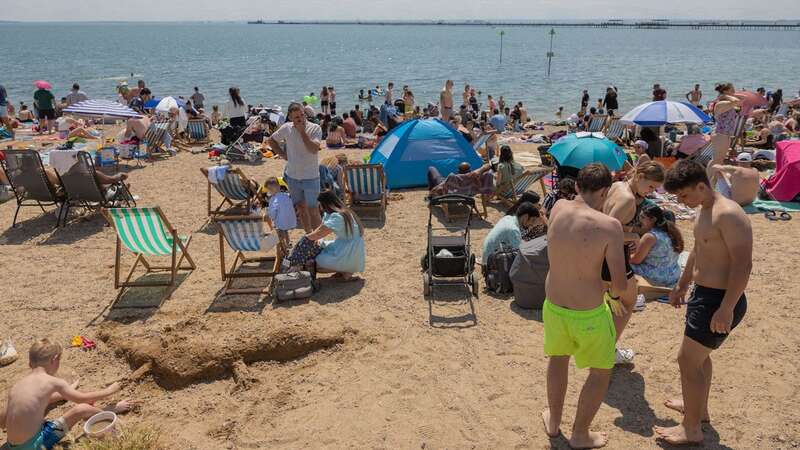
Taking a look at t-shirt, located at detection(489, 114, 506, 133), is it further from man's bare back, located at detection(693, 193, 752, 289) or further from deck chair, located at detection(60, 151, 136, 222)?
man's bare back, located at detection(693, 193, 752, 289)

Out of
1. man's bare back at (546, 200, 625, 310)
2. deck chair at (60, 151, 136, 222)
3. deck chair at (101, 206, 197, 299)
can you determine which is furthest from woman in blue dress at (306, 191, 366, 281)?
deck chair at (60, 151, 136, 222)

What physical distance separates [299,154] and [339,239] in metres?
1.44

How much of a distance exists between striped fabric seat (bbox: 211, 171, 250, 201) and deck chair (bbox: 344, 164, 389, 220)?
1.51 m

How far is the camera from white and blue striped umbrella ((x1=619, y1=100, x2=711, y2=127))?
10445 millimetres

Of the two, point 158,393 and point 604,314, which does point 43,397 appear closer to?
point 158,393

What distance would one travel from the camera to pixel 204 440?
12.7 feet

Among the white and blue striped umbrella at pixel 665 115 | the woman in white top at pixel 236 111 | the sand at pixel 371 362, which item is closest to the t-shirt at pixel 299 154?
the sand at pixel 371 362

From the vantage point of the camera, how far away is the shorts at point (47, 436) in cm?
355

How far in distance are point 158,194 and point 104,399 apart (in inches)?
246

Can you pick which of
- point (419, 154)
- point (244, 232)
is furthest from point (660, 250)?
point (419, 154)

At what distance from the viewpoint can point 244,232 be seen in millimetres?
6008

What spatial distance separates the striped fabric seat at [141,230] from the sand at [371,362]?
483mm

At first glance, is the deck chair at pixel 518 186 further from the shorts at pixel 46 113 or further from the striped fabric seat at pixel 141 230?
the shorts at pixel 46 113

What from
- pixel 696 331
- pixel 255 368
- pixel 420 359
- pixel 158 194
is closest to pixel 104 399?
pixel 255 368
